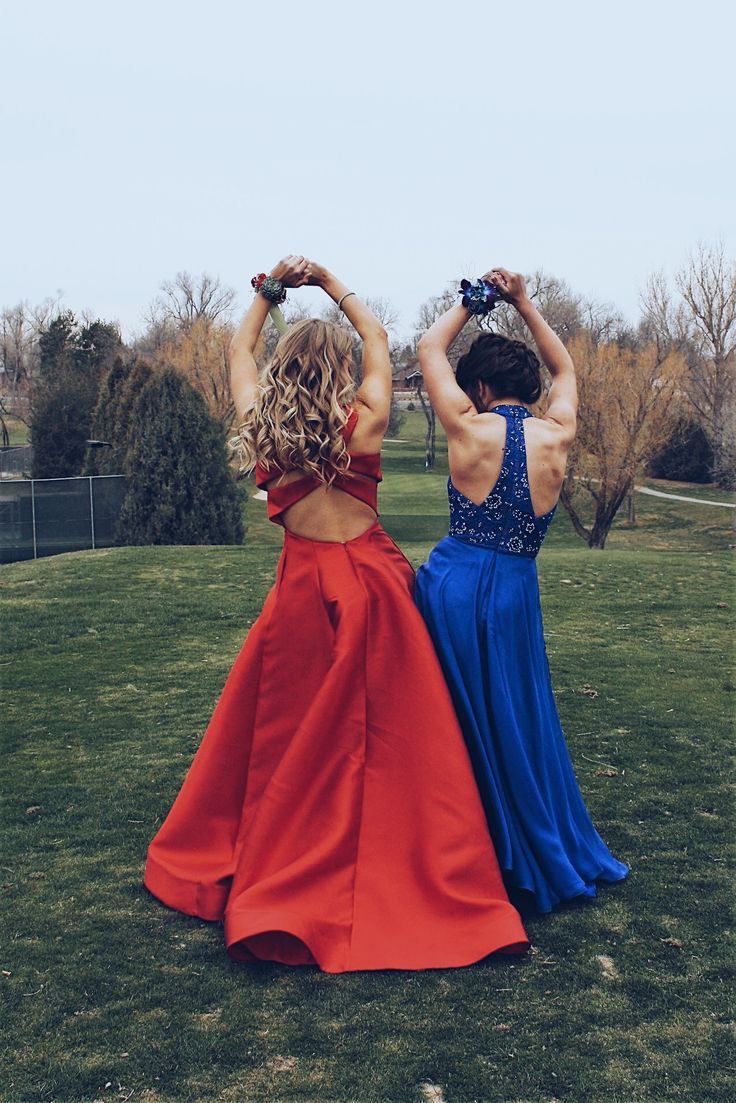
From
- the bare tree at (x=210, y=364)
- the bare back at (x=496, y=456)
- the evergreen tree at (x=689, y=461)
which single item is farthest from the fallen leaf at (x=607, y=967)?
the evergreen tree at (x=689, y=461)

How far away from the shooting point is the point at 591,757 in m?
6.37

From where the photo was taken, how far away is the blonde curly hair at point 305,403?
4.08m

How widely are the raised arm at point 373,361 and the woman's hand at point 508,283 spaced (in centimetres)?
52

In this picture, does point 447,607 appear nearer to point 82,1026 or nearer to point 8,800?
point 82,1026

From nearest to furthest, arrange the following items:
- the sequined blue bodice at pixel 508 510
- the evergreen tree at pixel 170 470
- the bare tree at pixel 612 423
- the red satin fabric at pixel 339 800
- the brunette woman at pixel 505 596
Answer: the red satin fabric at pixel 339 800 → the brunette woman at pixel 505 596 → the sequined blue bodice at pixel 508 510 → the evergreen tree at pixel 170 470 → the bare tree at pixel 612 423

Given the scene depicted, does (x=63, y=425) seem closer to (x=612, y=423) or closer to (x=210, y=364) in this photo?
(x=210, y=364)

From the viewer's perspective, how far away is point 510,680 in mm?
4289

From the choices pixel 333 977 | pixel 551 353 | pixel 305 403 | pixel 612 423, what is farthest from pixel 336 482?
pixel 612 423

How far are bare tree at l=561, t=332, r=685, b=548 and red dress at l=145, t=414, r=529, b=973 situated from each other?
982 inches

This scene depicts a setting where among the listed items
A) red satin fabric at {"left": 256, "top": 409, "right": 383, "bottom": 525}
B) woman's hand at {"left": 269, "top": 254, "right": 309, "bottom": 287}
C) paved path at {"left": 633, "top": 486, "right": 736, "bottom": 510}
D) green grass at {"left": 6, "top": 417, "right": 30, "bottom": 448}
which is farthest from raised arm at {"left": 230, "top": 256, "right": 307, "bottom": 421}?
green grass at {"left": 6, "top": 417, "right": 30, "bottom": 448}

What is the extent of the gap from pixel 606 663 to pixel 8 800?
5260 mm

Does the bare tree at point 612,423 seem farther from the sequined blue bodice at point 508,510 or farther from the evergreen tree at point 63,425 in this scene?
the sequined blue bodice at point 508,510

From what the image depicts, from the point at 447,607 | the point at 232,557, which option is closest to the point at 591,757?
the point at 447,607

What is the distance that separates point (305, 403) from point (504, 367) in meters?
0.85
